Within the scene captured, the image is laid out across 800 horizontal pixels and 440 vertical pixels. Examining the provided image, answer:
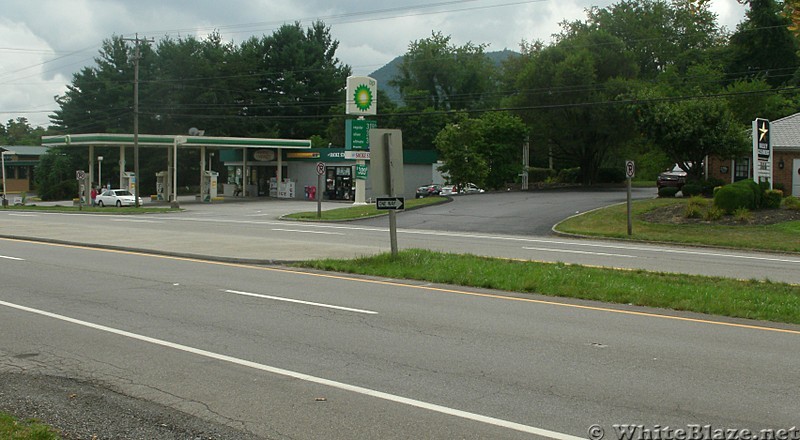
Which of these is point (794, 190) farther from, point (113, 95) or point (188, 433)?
point (113, 95)

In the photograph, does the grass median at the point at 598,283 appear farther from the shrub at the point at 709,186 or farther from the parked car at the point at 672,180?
the parked car at the point at 672,180

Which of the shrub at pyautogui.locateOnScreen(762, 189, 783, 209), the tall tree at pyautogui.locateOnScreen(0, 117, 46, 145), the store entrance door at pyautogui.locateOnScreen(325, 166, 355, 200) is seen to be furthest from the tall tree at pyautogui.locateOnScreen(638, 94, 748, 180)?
the tall tree at pyautogui.locateOnScreen(0, 117, 46, 145)

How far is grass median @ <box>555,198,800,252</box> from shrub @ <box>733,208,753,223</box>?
2.01 feet

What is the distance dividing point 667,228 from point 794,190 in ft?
45.3

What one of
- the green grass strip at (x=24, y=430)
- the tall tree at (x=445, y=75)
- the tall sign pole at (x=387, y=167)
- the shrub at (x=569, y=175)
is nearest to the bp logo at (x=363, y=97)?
the shrub at (x=569, y=175)

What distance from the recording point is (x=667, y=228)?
Result: 29125 mm

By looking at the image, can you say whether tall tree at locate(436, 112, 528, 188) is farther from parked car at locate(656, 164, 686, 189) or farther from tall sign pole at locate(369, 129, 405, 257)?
tall sign pole at locate(369, 129, 405, 257)

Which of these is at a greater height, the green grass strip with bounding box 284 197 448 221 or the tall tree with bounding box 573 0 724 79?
the tall tree with bounding box 573 0 724 79

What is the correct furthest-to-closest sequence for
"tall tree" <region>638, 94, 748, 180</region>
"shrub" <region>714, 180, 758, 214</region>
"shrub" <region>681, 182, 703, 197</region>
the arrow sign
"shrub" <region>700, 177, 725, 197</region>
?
"shrub" <region>700, 177, 725, 197</region>
"shrub" <region>681, 182, 703, 197</region>
"tall tree" <region>638, 94, 748, 180</region>
"shrub" <region>714, 180, 758, 214</region>
the arrow sign

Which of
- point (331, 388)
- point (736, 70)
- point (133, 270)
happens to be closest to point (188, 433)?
point (331, 388)

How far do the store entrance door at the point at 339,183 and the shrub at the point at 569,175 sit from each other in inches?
751

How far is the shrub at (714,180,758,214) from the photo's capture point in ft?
96.9

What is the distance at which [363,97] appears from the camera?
46.9 m

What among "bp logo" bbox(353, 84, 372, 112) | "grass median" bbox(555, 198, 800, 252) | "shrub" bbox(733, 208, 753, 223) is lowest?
"grass median" bbox(555, 198, 800, 252)
